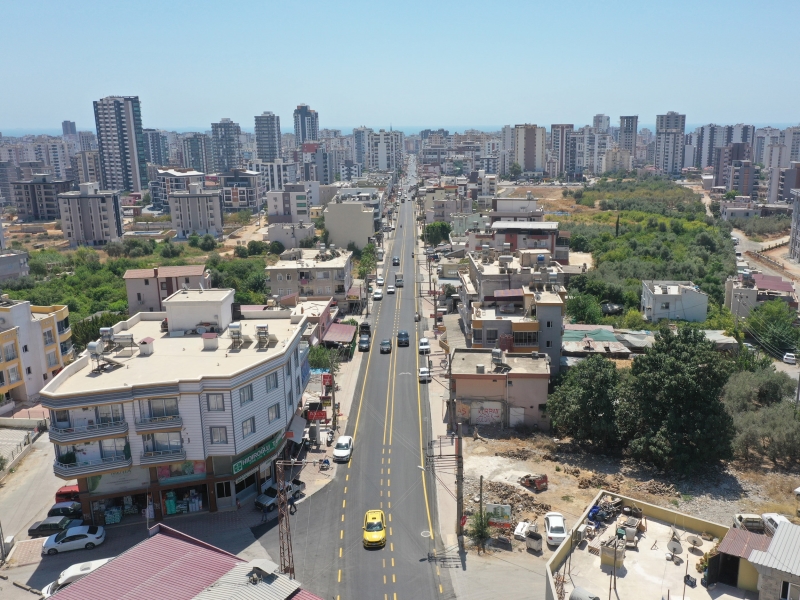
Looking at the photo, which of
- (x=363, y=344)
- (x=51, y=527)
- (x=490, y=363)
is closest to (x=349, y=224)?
(x=363, y=344)

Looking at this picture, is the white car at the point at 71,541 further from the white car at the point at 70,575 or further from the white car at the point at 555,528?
the white car at the point at 555,528

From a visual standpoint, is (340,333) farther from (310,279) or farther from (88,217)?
(88,217)

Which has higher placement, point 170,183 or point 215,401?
point 170,183

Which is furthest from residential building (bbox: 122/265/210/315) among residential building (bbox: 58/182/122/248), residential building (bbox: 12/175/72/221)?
residential building (bbox: 12/175/72/221)

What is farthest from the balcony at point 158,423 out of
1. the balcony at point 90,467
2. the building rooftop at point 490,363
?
the building rooftop at point 490,363

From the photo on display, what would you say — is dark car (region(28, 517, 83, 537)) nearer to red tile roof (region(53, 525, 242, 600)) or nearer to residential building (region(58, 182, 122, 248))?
red tile roof (region(53, 525, 242, 600))

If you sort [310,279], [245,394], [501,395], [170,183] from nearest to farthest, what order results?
[245,394] → [501,395] → [310,279] → [170,183]

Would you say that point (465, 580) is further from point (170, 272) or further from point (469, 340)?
point (170, 272)
